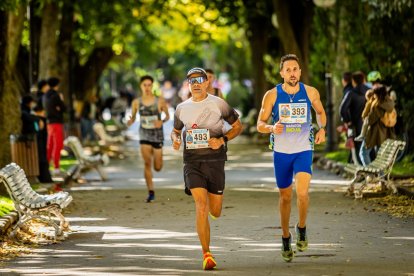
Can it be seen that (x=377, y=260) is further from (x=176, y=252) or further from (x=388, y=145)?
(x=388, y=145)

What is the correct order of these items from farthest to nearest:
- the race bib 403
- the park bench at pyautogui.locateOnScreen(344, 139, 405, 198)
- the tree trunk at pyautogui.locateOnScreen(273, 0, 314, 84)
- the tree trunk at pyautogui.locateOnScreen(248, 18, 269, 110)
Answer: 1. the tree trunk at pyautogui.locateOnScreen(248, 18, 269, 110)
2. the tree trunk at pyautogui.locateOnScreen(273, 0, 314, 84)
3. the park bench at pyautogui.locateOnScreen(344, 139, 405, 198)
4. the race bib 403

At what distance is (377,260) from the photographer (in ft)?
39.3

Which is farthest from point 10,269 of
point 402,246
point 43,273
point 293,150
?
point 402,246

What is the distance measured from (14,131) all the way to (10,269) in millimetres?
10076

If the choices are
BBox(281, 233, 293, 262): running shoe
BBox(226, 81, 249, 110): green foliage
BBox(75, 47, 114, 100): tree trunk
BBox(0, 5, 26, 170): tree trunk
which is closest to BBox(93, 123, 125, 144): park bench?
BBox(75, 47, 114, 100): tree trunk

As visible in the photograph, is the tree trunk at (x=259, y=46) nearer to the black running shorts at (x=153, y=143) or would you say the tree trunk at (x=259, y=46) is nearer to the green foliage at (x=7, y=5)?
the green foliage at (x=7, y=5)

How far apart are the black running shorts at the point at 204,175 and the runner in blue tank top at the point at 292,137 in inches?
23.4

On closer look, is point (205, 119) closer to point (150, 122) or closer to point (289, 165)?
point (289, 165)

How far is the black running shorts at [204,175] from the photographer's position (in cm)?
1206

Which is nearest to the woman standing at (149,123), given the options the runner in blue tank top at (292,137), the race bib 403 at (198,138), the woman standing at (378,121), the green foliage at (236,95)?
the woman standing at (378,121)

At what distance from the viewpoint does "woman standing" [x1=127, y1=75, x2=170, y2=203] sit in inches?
768

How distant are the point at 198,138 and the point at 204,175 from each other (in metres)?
0.37

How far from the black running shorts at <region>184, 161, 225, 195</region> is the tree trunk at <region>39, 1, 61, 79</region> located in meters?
21.4

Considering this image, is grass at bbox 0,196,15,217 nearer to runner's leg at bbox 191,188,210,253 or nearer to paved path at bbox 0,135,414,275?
paved path at bbox 0,135,414,275
